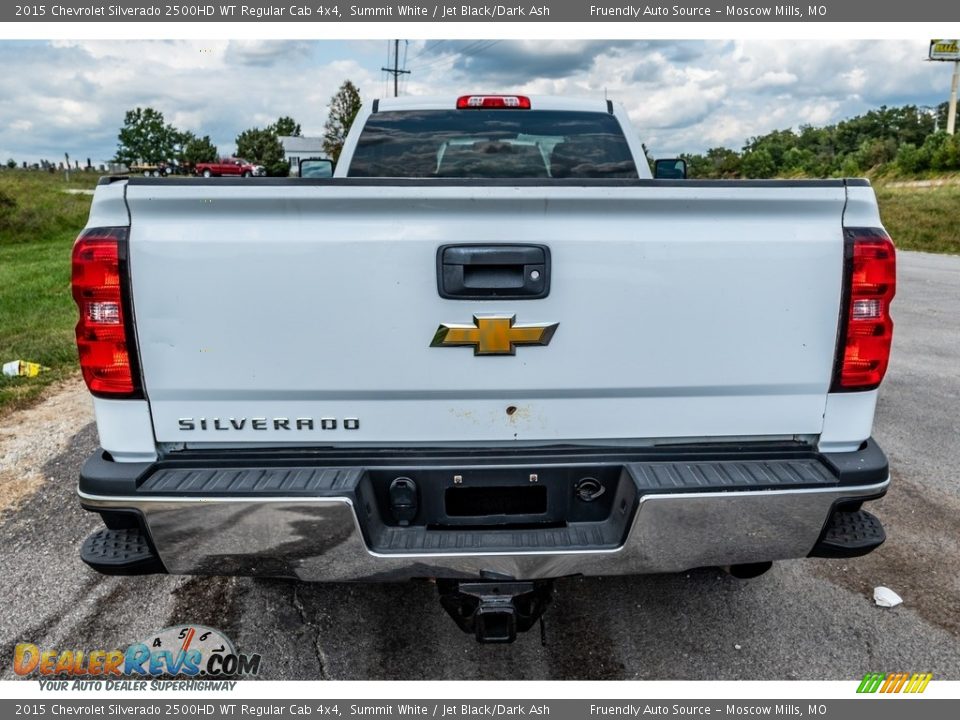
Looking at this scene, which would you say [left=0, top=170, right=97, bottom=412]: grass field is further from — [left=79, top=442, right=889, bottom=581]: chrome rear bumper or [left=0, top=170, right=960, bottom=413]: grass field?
[left=79, top=442, right=889, bottom=581]: chrome rear bumper

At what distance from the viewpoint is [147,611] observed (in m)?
3.04

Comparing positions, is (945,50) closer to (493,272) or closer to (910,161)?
(910,161)

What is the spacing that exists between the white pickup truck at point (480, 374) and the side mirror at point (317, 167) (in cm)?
203

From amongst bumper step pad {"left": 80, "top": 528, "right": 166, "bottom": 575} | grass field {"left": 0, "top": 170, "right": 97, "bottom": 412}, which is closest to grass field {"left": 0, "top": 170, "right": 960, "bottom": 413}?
grass field {"left": 0, "top": 170, "right": 97, "bottom": 412}

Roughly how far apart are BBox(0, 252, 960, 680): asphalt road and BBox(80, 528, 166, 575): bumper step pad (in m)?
0.71

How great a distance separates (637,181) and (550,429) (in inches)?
33.8

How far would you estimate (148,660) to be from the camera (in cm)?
276

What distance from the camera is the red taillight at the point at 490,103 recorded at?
14.3 ft

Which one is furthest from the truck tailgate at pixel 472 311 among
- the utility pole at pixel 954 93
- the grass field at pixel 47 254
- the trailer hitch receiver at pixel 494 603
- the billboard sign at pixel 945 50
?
the billboard sign at pixel 945 50

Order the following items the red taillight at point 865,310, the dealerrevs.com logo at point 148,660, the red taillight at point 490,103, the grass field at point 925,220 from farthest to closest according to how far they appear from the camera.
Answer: the grass field at point 925,220 < the red taillight at point 490,103 < the dealerrevs.com logo at point 148,660 < the red taillight at point 865,310

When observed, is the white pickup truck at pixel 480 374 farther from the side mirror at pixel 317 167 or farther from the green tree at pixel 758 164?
the green tree at pixel 758 164

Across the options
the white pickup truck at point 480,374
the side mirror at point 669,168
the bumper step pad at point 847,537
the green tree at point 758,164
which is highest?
the green tree at point 758,164

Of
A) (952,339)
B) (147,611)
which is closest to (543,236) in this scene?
(147,611)

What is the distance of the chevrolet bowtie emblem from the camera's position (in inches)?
87.1
